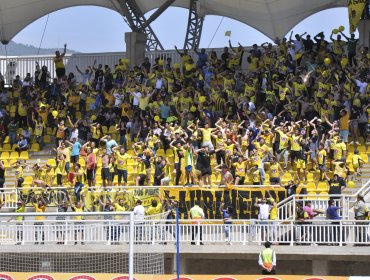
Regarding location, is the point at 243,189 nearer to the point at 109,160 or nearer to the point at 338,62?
the point at 109,160

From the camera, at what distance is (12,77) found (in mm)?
46688

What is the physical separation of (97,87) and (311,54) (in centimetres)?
787

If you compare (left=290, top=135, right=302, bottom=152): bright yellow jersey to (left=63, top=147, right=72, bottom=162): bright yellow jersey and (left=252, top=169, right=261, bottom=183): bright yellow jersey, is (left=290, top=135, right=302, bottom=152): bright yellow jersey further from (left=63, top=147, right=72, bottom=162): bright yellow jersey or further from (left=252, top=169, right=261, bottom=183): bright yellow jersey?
(left=63, top=147, right=72, bottom=162): bright yellow jersey

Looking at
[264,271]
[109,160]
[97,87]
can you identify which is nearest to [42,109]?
[97,87]

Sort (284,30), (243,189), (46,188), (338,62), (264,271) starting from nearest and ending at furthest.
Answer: (264,271) < (243,189) < (46,188) < (338,62) < (284,30)

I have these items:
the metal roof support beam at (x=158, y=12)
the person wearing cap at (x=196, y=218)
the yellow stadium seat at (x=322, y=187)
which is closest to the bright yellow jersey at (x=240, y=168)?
the yellow stadium seat at (x=322, y=187)

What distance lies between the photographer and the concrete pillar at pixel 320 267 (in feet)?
92.5

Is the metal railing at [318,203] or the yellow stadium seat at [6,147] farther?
the yellow stadium seat at [6,147]

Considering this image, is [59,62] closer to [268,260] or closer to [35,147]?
[35,147]

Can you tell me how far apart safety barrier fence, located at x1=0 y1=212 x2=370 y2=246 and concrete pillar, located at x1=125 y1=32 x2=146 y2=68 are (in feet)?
50.8

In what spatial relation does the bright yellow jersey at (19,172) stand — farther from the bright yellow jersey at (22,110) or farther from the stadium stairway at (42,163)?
the bright yellow jersey at (22,110)

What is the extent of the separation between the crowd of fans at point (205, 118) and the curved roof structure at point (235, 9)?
3811mm

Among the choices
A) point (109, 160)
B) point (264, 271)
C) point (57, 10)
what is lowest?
point (264, 271)

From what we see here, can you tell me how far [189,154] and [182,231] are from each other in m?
4.62
